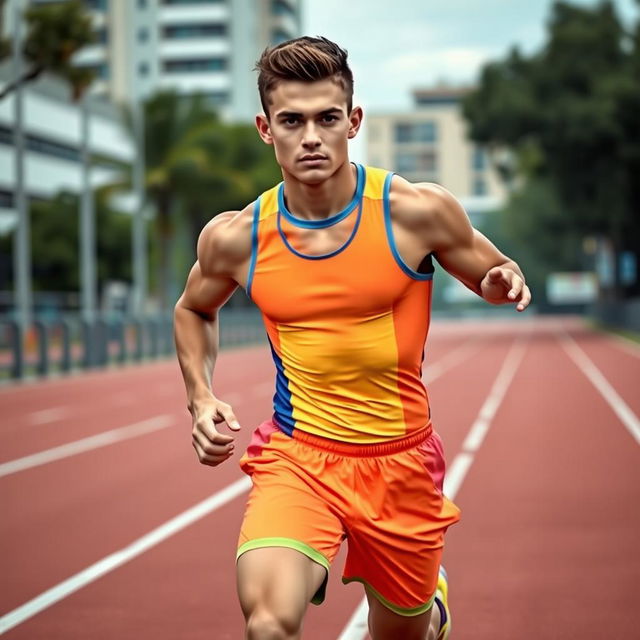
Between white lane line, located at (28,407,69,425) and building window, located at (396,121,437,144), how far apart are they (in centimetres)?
15532

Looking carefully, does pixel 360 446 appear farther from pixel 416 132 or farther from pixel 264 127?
pixel 416 132

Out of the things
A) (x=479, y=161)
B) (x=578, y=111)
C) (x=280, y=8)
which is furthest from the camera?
(x=479, y=161)

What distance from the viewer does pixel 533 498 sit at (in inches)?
391

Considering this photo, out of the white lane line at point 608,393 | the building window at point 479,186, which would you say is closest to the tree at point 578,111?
the white lane line at point 608,393

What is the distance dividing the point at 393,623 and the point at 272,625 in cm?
63

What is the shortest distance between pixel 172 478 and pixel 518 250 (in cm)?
10137

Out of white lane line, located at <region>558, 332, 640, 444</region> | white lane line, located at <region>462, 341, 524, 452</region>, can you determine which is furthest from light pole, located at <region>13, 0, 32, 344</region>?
white lane line, located at <region>558, 332, 640, 444</region>

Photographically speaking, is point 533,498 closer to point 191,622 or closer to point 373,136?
point 191,622

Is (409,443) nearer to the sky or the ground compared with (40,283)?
nearer to the sky

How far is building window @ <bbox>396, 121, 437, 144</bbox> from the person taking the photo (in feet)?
567

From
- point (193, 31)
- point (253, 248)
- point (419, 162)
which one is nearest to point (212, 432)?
point (253, 248)

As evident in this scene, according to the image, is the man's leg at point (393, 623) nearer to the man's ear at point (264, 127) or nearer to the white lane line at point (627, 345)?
the man's ear at point (264, 127)

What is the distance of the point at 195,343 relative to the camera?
13.8 ft

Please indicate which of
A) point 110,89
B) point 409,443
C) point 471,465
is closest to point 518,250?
point 110,89
